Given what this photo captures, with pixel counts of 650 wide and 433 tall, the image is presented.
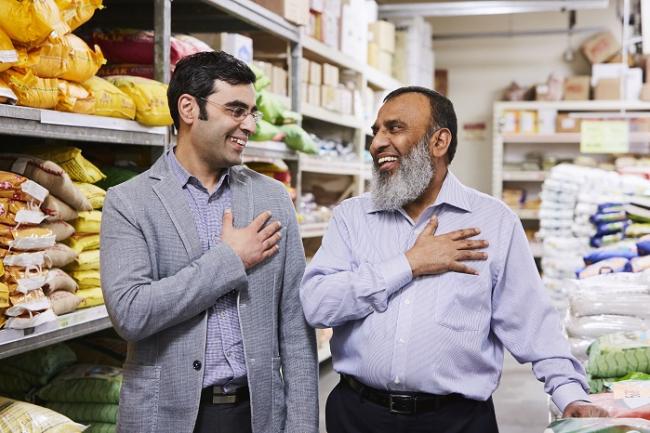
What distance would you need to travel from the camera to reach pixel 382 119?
2.29 meters

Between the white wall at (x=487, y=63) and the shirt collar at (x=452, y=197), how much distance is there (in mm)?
8611

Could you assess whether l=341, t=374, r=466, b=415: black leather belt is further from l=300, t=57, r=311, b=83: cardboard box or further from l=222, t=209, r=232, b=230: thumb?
l=300, t=57, r=311, b=83: cardboard box

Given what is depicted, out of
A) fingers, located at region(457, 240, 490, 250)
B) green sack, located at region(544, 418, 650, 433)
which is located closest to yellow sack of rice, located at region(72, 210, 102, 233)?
fingers, located at region(457, 240, 490, 250)

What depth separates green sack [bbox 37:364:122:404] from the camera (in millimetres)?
3131

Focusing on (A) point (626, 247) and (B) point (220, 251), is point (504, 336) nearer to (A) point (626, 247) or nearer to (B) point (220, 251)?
(B) point (220, 251)

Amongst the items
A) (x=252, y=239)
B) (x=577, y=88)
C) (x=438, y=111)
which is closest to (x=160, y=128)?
(x=252, y=239)

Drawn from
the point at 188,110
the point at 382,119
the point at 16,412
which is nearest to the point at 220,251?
the point at 188,110

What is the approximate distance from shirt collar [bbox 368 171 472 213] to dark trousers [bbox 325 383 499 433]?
0.54m

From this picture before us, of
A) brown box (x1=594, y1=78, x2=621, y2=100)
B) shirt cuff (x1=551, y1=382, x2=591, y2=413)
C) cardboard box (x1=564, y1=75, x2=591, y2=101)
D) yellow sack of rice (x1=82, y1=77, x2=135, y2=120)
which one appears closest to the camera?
shirt cuff (x1=551, y1=382, x2=591, y2=413)

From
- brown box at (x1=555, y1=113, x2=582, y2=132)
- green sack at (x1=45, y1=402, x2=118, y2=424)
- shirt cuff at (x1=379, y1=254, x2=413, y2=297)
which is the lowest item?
green sack at (x1=45, y1=402, x2=118, y2=424)

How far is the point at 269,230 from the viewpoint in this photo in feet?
7.28

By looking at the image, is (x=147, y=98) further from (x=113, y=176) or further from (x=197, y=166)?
(x=197, y=166)

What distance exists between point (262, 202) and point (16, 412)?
111 cm

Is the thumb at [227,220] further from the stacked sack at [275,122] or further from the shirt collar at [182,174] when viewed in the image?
the stacked sack at [275,122]
